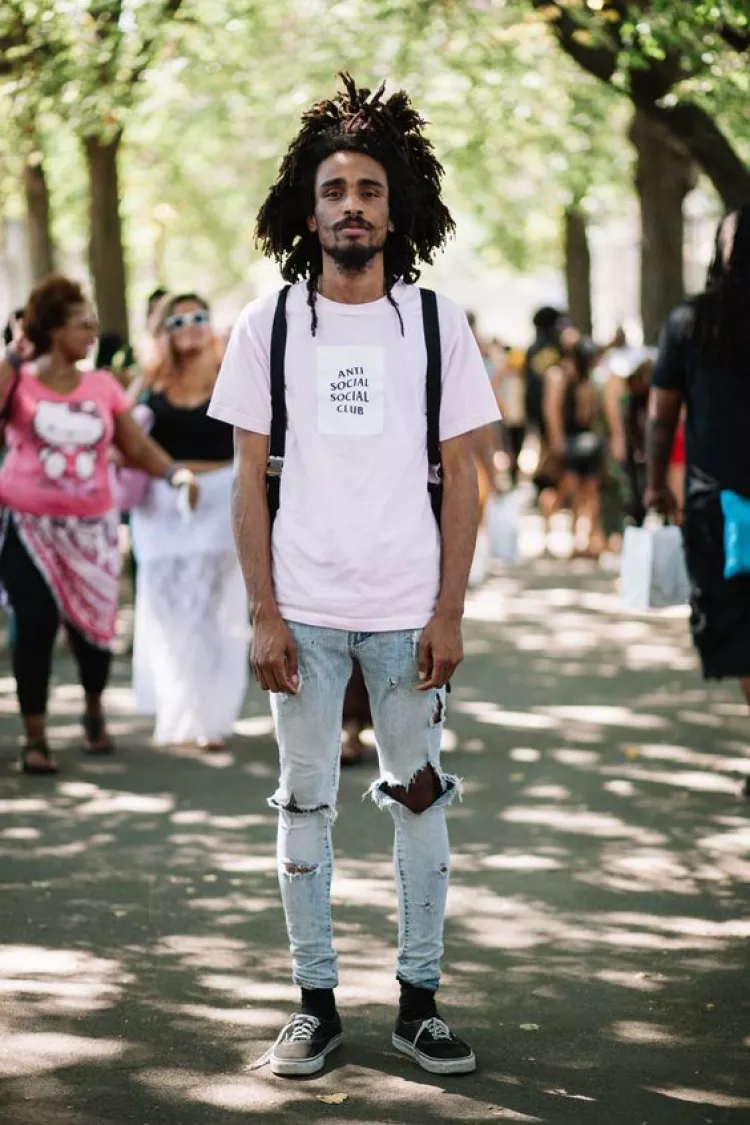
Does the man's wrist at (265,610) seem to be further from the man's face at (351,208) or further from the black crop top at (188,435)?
the black crop top at (188,435)

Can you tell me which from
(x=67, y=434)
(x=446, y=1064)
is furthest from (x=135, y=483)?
(x=446, y=1064)

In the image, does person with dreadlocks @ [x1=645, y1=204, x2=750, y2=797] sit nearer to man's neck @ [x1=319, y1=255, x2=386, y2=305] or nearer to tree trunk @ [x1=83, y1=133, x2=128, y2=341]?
man's neck @ [x1=319, y1=255, x2=386, y2=305]

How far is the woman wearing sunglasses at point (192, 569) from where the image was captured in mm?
9398

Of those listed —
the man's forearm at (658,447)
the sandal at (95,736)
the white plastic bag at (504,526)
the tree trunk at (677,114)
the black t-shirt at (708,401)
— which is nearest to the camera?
the black t-shirt at (708,401)

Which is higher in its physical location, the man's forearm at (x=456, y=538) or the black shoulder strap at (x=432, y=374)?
the black shoulder strap at (x=432, y=374)

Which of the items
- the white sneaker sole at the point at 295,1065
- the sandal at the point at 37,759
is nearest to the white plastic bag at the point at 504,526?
the sandal at the point at 37,759

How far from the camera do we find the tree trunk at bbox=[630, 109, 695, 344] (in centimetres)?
1703

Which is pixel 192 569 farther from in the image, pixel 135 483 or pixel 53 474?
pixel 53 474

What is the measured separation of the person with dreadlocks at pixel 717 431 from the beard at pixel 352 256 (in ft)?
8.49

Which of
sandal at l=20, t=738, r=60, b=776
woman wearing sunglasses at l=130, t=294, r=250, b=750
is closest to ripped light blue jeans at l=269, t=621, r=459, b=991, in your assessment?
sandal at l=20, t=738, r=60, b=776

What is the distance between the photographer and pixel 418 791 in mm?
4871

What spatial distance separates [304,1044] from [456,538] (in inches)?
49.3

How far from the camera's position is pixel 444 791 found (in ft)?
16.1

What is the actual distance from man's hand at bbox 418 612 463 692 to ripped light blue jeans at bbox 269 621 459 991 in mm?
28
